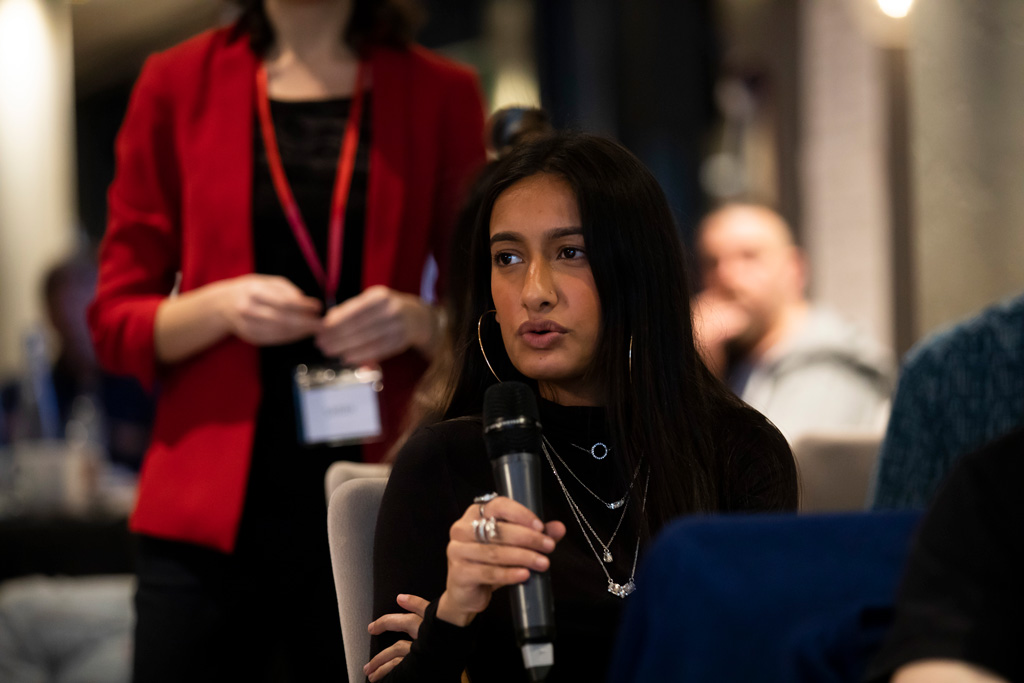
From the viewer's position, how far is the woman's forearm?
65.6 inches

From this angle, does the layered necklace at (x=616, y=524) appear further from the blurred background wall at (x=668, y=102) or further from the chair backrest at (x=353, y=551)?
the blurred background wall at (x=668, y=102)

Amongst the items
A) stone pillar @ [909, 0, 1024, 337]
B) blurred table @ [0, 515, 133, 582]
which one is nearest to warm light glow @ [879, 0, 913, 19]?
stone pillar @ [909, 0, 1024, 337]

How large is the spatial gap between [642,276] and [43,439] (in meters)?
3.87

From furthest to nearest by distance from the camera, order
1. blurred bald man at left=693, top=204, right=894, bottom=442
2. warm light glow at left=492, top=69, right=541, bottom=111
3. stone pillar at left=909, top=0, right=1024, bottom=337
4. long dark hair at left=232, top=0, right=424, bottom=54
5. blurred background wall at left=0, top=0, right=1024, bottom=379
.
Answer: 1. warm light glow at left=492, top=69, right=541, bottom=111
2. blurred background wall at left=0, top=0, right=1024, bottom=379
3. blurred bald man at left=693, top=204, right=894, bottom=442
4. stone pillar at left=909, top=0, right=1024, bottom=337
5. long dark hair at left=232, top=0, right=424, bottom=54

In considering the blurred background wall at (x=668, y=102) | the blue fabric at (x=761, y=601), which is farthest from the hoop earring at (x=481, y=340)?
the blurred background wall at (x=668, y=102)

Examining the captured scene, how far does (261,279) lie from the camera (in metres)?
1.67

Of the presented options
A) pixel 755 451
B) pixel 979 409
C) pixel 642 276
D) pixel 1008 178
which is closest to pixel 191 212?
pixel 642 276

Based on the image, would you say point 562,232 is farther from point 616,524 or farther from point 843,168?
point 843,168

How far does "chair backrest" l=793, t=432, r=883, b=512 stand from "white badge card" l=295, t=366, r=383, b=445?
4.29 ft

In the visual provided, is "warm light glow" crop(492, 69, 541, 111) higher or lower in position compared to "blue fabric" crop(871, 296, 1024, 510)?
higher

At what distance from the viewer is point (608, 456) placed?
1.31 meters

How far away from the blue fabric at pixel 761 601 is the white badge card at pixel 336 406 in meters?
0.95

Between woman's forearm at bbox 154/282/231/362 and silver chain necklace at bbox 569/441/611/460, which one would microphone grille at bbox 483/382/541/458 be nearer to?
silver chain necklace at bbox 569/441/611/460

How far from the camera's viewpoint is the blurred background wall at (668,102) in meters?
5.28
